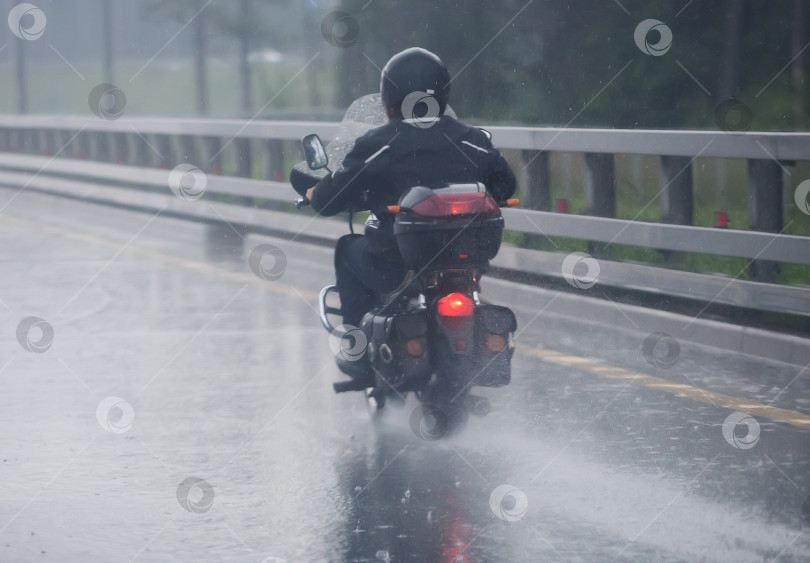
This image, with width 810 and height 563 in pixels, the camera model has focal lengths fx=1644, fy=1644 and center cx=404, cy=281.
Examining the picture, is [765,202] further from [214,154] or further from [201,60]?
[201,60]

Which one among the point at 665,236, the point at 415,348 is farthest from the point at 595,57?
the point at 415,348

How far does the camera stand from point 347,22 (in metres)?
24.1

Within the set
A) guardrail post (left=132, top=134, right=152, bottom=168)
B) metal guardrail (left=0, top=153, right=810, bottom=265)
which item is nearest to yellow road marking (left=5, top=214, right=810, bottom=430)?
metal guardrail (left=0, top=153, right=810, bottom=265)

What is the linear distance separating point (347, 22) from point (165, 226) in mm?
6899

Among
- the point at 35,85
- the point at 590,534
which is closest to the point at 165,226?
the point at 590,534

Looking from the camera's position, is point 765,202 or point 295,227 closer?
point 765,202

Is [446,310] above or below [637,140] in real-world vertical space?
below

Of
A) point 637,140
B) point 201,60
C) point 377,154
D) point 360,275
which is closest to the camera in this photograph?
point 377,154

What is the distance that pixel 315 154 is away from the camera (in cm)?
659

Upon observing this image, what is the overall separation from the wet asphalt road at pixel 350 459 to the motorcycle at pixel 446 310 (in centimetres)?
34

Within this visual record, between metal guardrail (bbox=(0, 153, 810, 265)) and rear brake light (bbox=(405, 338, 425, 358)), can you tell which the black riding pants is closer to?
rear brake light (bbox=(405, 338, 425, 358))

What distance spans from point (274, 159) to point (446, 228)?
10.7 m

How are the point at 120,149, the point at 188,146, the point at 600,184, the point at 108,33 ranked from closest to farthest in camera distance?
1. the point at 600,184
2. the point at 188,146
3. the point at 120,149
4. the point at 108,33

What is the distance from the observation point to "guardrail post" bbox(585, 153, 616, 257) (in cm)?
1131
